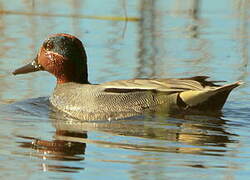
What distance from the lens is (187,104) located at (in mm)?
9445

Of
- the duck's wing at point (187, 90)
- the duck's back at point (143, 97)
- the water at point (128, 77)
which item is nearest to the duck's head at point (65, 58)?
the water at point (128, 77)

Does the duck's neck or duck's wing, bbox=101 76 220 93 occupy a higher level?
duck's wing, bbox=101 76 220 93

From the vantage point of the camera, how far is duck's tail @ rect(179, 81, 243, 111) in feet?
30.5

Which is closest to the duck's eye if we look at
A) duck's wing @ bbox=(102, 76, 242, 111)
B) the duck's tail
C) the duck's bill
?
the duck's bill

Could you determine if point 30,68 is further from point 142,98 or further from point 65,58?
point 142,98

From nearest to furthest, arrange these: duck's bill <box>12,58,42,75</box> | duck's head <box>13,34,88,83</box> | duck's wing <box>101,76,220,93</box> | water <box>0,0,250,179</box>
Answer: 1. water <box>0,0,250,179</box>
2. duck's wing <box>101,76,220,93</box>
3. duck's head <box>13,34,88,83</box>
4. duck's bill <box>12,58,42,75</box>

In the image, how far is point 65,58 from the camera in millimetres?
10352

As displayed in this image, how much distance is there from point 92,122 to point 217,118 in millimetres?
1294

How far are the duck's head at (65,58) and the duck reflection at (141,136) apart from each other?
0.75 meters

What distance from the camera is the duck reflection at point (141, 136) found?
753cm

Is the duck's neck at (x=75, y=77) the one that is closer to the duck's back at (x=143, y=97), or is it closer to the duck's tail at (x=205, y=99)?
the duck's back at (x=143, y=97)

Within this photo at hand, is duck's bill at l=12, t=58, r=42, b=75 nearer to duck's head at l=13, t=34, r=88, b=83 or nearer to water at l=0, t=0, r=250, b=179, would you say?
duck's head at l=13, t=34, r=88, b=83

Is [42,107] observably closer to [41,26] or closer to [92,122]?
[92,122]

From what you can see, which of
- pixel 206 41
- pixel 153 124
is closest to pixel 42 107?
pixel 153 124
